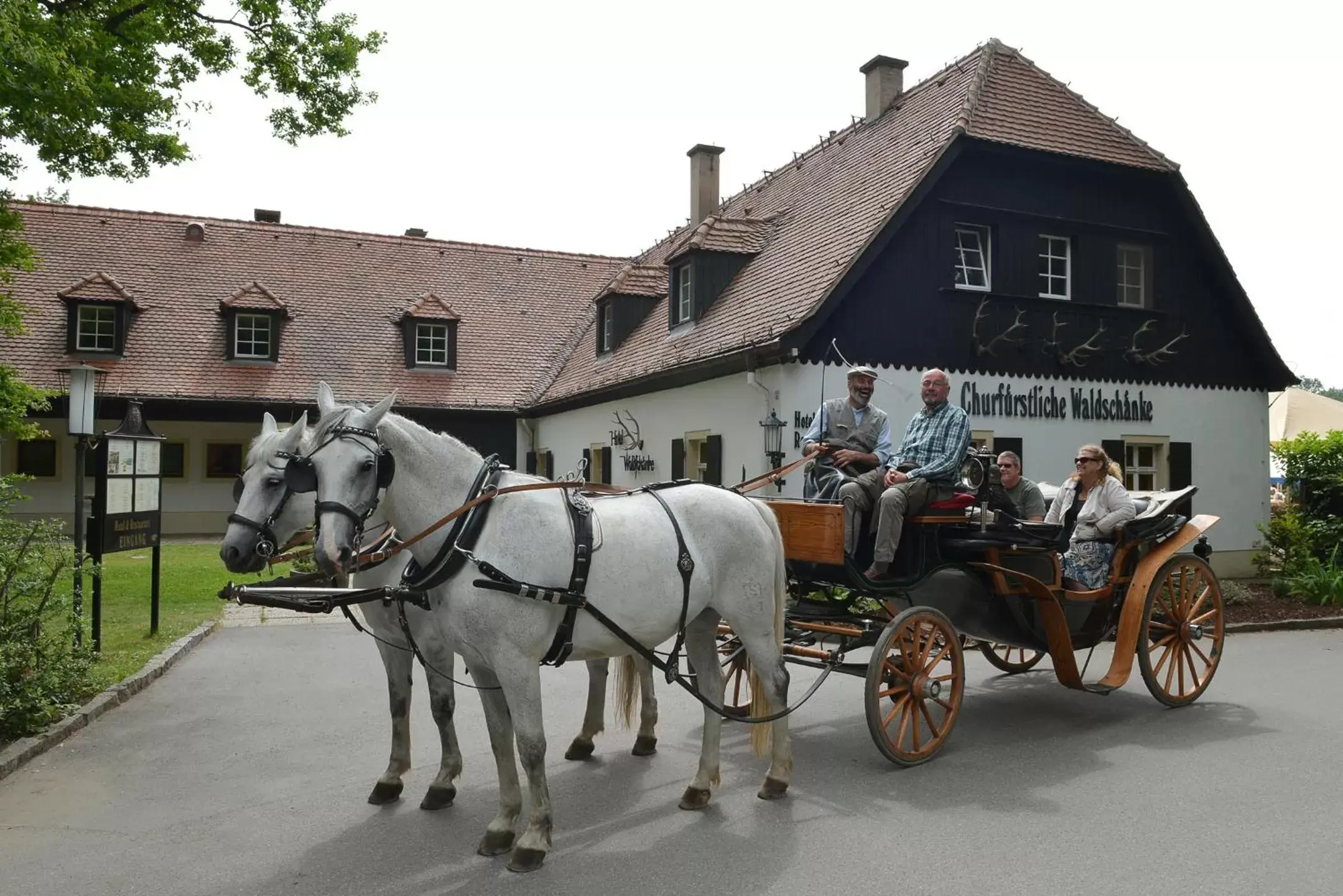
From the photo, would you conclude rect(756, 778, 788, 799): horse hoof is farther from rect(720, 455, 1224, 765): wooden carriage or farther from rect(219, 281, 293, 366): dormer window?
rect(219, 281, 293, 366): dormer window

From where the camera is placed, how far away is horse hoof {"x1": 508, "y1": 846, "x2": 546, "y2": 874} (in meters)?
4.29


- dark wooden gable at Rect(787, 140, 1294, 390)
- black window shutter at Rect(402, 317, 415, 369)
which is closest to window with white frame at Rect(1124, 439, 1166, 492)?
dark wooden gable at Rect(787, 140, 1294, 390)

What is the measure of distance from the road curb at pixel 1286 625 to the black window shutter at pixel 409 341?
17491 millimetres

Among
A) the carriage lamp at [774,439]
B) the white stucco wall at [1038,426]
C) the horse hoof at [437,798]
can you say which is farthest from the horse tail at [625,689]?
the white stucco wall at [1038,426]

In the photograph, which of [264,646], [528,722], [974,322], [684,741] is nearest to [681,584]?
[528,722]

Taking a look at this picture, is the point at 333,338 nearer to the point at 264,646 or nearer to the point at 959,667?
the point at 264,646

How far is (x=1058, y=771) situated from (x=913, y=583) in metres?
1.33

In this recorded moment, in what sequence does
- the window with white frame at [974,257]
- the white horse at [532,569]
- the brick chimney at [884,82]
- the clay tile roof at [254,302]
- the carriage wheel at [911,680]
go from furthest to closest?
the clay tile roof at [254,302]
the brick chimney at [884,82]
the window with white frame at [974,257]
the carriage wheel at [911,680]
the white horse at [532,569]

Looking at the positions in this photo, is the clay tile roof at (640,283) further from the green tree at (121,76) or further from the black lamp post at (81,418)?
the black lamp post at (81,418)

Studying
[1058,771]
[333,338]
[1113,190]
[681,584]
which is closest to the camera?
A: [681,584]

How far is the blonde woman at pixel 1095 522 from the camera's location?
23.6 feet

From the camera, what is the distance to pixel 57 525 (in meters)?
7.54

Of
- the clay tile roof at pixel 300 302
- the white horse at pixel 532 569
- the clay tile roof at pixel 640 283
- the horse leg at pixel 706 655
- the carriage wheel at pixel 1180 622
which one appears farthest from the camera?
the clay tile roof at pixel 300 302

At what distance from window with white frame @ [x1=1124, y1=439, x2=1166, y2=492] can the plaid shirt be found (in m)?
A: 9.47
